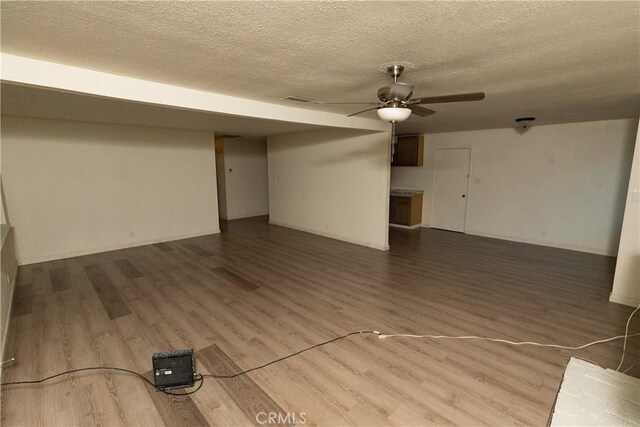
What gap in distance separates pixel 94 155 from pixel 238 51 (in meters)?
4.69

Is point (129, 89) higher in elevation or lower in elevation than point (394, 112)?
higher

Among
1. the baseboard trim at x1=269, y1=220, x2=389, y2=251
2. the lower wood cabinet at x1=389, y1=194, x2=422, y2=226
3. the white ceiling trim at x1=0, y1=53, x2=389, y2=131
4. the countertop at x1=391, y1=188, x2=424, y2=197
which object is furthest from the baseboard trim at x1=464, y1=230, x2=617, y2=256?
the white ceiling trim at x1=0, y1=53, x2=389, y2=131

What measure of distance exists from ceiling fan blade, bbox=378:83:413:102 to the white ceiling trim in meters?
1.73

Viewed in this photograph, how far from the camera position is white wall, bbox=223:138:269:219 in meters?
8.69

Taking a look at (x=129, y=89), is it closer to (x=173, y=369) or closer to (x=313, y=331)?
(x=173, y=369)

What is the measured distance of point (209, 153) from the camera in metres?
6.61

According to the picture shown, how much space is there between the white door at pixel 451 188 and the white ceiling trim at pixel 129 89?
445 cm

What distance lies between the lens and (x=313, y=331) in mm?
2939

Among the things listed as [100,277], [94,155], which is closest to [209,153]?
[94,155]

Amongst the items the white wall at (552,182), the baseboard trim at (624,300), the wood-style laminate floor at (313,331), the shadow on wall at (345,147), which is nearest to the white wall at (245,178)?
the shadow on wall at (345,147)

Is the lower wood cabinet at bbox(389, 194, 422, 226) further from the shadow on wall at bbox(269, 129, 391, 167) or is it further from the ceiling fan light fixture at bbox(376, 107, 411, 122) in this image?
the ceiling fan light fixture at bbox(376, 107, 411, 122)

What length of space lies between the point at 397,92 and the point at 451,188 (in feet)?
18.1

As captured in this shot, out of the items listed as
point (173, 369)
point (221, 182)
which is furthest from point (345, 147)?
point (173, 369)

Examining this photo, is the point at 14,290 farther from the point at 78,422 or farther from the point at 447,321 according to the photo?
the point at 447,321
